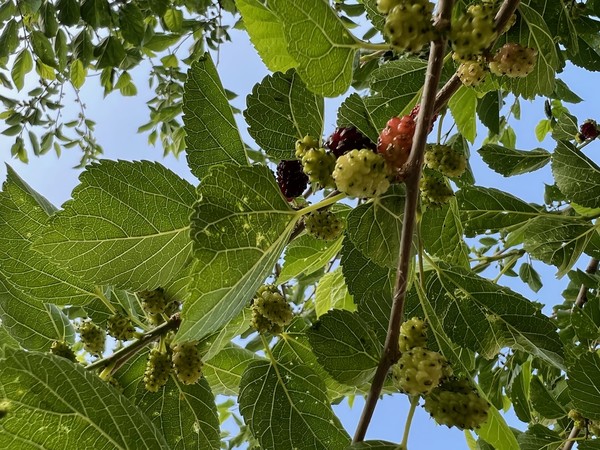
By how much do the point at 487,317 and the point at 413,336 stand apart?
170 mm

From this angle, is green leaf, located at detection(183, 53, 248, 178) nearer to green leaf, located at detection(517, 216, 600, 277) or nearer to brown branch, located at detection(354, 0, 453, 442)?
brown branch, located at detection(354, 0, 453, 442)

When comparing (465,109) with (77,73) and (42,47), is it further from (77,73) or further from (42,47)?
(77,73)

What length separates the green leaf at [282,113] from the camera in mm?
697

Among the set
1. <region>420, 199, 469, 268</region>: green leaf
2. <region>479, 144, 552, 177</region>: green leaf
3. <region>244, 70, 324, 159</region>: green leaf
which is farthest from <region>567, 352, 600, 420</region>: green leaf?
<region>479, 144, 552, 177</region>: green leaf

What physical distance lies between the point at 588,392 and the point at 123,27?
4.51 feet

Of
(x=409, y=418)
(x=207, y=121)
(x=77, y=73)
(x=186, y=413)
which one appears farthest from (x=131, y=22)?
(x=409, y=418)

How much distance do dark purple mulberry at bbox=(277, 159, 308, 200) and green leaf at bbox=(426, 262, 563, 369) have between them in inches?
8.2

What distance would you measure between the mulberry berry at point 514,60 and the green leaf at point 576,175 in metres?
0.38

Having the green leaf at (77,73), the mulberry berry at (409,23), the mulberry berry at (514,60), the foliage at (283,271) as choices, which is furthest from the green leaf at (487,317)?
the green leaf at (77,73)

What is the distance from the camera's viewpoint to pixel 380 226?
25.8 inches

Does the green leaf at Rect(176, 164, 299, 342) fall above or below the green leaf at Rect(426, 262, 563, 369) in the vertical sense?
below

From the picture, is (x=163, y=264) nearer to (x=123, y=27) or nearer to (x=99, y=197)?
(x=99, y=197)

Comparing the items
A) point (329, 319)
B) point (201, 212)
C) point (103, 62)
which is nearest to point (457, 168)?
point (329, 319)

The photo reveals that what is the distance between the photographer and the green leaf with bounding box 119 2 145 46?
162 cm
